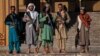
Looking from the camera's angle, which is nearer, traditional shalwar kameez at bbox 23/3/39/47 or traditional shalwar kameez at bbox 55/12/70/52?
traditional shalwar kameez at bbox 23/3/39/47

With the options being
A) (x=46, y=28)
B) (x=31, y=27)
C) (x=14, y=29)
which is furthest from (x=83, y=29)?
(x=14, y=29)

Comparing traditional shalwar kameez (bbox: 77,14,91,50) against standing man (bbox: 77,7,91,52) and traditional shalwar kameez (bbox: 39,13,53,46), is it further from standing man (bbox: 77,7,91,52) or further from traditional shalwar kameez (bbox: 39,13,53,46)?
traditional shalwar kameez (bbox: 39,13,53,46)

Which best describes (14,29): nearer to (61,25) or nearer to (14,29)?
(14,29)

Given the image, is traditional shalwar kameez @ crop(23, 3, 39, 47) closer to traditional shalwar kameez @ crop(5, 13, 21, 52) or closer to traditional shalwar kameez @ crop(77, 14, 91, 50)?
traditional shalwar kameez @ crop(5, 13, 21, 52)

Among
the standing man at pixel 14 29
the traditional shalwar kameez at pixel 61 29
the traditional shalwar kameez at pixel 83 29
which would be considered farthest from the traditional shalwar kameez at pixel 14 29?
the traditional shalwar kameez at pixel 83 29

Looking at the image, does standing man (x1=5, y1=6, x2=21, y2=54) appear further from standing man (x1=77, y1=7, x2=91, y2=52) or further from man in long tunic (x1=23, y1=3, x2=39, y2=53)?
standing man (x1=77, y1=7, x2=91, y2=52)

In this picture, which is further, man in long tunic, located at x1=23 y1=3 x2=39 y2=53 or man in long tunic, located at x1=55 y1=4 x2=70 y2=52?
man in long tunic, located at x1=55 y1=4 x2=70 y2=52

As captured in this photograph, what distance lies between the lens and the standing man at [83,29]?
20.6 metres

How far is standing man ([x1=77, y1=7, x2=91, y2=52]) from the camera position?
20625 mm

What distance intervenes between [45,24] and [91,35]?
17.2 ft

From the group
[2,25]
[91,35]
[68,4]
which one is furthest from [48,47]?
[68,4]

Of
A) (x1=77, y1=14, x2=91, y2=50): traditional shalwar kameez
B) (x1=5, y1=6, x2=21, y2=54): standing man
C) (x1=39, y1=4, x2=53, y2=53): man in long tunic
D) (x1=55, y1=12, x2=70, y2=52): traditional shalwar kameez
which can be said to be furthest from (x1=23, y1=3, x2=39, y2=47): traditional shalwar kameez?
(x1=77, y1=14, x2=91, y2=50): traditional shalwar kameez

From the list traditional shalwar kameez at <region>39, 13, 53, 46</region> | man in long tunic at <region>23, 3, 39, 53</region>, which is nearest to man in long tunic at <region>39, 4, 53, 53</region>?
traditional shalwar kameez at <region>39, 13, 53, 46</region>

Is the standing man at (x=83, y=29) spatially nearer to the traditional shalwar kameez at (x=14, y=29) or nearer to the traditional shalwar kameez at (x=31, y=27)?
the traditional shalwar kameez at (x=31, y=27)
